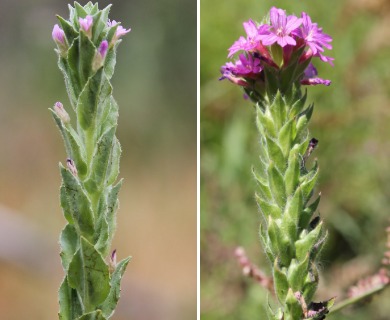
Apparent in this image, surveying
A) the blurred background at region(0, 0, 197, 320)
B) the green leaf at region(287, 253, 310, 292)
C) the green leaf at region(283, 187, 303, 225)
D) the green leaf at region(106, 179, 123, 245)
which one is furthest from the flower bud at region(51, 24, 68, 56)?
the blurred background at region(0, 0, 197, 320)

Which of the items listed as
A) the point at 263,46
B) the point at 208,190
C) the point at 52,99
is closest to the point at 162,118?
the point at 52,99

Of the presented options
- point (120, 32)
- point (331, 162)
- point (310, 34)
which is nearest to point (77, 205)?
point (120, 32)

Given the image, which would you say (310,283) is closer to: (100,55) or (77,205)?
(77,205)

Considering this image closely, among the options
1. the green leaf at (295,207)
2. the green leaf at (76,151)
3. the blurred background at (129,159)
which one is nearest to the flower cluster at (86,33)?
the green leaf at (76,151)

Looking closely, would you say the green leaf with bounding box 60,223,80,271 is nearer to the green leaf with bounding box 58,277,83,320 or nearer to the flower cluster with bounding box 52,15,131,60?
the green leaf with bounding box 58,277,83,320

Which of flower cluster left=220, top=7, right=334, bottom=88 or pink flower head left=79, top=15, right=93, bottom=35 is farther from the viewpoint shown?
flower cluster left=220, top=7, right=334, bottom=88

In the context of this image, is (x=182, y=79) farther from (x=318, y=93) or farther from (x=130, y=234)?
(x=318, y=93)
